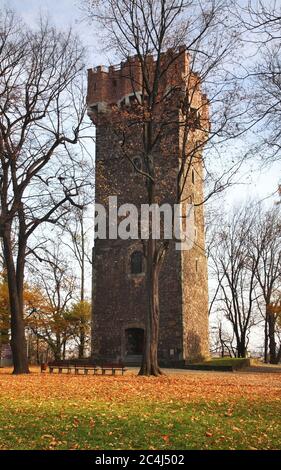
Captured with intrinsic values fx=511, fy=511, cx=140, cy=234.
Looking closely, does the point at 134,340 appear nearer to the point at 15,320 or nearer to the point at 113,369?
the point at 113,369

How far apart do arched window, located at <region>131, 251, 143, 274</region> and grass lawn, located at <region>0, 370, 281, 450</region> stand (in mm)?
16694

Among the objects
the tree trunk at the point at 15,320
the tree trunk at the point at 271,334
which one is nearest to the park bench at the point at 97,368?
the tree trunk at the point at 15,320

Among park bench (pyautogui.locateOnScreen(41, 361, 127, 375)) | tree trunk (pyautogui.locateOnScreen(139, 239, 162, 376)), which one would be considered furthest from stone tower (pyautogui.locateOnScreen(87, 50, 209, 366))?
tree trunk (pyautogui.locateOnScreen(139, 239, 162, 376))

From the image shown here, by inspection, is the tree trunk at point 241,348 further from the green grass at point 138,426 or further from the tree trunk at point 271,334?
the green grass at point 138,426

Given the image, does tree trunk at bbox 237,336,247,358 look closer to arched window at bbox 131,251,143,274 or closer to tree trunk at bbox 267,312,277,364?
tree trunk at bbox 267,312,277,364

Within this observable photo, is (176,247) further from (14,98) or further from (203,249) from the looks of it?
(14,98)

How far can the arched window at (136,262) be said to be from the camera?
90.3 ft

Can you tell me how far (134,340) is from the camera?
1078 inches

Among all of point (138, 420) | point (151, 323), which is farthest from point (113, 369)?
point (138, 420)

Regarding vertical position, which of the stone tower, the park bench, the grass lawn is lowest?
the park bench

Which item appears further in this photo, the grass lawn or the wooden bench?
the wooden bench

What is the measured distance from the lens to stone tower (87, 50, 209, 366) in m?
25.9

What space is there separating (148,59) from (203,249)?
14918mm

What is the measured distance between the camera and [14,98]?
693 inches
